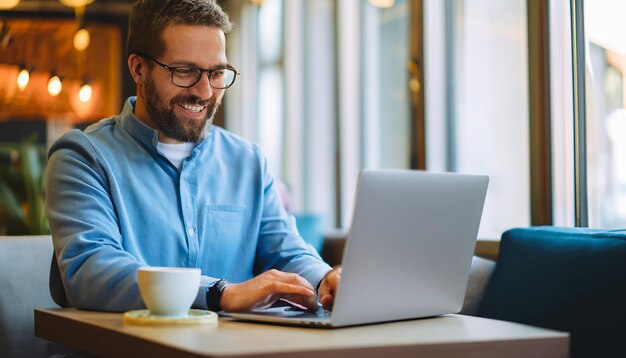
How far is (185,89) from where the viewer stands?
195cm

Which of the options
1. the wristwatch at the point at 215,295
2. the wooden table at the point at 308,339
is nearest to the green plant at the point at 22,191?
the wristwatch at the point at 215,295

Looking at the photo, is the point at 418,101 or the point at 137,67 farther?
the point at 418,101

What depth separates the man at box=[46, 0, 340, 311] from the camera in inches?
69.2

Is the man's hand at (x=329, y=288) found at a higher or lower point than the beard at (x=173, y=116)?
lower

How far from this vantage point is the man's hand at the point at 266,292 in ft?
4.99

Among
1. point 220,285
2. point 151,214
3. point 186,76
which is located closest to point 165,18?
point 186,76

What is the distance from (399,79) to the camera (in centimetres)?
427

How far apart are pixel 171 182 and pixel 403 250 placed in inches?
28.6

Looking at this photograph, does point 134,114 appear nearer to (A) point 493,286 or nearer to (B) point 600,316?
(A) point 493,286

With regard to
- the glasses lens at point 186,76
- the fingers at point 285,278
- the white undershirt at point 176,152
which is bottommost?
the fingers at point 285,278

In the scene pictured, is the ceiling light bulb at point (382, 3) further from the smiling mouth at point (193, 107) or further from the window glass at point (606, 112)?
the smiling mouth at point (193, 107)

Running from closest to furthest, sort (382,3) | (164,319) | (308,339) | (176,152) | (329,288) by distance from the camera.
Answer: (308,339)
(164,319)
(329,288)
(176,152)
(382,3)

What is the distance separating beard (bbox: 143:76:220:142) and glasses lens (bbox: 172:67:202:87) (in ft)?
0.11

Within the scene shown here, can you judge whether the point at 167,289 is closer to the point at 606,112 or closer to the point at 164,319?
the point at 164,319
